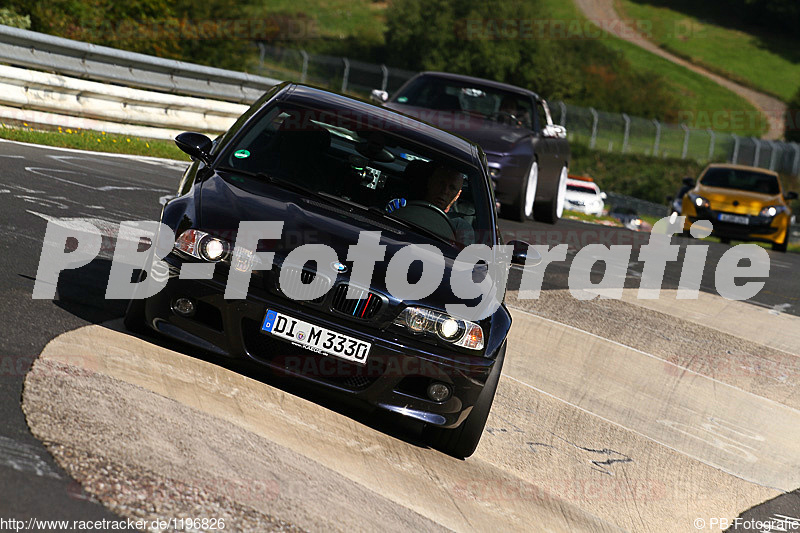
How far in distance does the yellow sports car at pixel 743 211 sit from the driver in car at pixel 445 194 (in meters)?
13.1

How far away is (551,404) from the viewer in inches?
247

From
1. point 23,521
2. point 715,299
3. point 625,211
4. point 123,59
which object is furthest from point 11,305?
point 625,211

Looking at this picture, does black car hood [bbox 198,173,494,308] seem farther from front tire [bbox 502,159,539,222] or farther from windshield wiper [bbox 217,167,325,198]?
front tire [bbox 502,159,539,222]

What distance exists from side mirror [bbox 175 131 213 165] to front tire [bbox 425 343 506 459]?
74.9 inches

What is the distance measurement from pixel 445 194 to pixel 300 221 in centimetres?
115

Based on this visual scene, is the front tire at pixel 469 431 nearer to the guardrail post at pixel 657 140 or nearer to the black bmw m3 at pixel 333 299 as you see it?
the black bmw m3 at pixel 333 299

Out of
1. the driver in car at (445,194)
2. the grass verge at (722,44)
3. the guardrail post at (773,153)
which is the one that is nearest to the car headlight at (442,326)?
the driver in car at (445,194)

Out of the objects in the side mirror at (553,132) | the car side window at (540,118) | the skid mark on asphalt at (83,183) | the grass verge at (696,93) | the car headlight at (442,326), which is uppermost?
the grass verge at (696,93)

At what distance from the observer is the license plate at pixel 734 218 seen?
17.7 m

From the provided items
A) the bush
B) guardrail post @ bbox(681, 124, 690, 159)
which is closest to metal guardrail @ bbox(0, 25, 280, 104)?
the bush

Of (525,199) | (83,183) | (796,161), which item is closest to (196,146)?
(83,183)

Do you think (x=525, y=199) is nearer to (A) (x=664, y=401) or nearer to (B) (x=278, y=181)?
(A) (x=664, y=401)

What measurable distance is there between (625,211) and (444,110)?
22994 millimetres

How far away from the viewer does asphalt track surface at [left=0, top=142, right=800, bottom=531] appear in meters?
4.21
